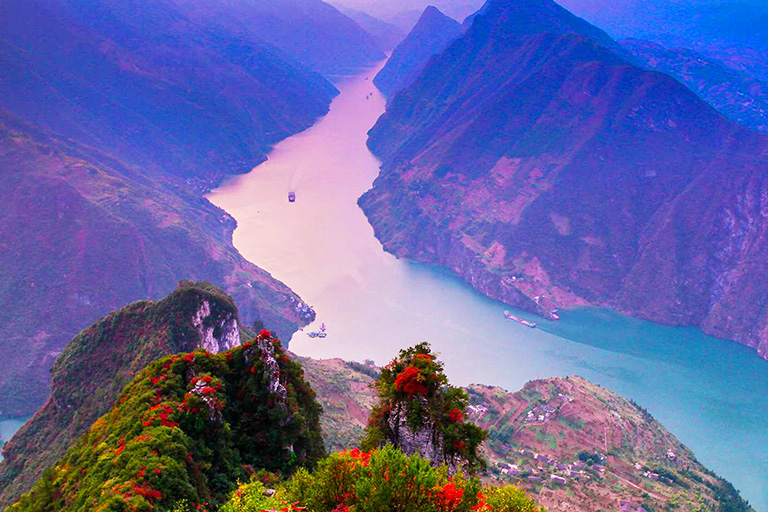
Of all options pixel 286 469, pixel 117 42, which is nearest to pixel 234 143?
pixel 117 42

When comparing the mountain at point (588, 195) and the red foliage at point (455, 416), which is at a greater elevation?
the mountain at point (588, 195)

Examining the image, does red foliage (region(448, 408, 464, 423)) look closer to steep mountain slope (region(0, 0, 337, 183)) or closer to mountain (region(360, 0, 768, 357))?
mountain (region(360, 0, 768, 357))

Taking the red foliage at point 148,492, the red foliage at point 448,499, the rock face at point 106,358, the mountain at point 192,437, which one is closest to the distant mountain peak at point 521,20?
the rock face at point 106,358

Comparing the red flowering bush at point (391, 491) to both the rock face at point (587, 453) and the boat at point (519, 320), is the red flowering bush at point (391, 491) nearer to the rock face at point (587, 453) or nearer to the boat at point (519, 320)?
the rock face at point (587, 453)

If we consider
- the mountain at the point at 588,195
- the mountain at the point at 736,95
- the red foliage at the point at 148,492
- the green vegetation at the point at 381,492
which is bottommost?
the red foliage at the point at 148,492

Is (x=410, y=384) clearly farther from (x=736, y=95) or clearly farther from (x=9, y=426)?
(x=736, y=95)

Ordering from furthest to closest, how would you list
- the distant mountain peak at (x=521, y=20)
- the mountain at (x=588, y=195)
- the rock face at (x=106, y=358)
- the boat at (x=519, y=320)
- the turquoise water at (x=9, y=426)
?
the distant mountain peak at (x=521, y=20) → the mountain at (x=588, y=195) → the boat at (x=519, y=320) → the turquoise water at (x=9, y=426) → the rock face at (x=106, y=358)

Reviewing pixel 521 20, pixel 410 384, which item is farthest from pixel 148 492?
pixel 521 20
